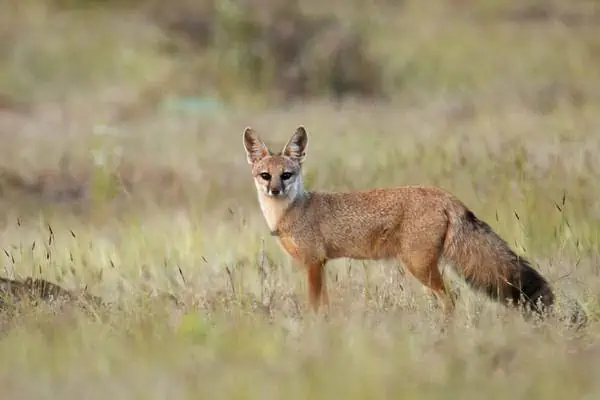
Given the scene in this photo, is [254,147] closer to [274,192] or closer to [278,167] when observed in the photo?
[278,167]

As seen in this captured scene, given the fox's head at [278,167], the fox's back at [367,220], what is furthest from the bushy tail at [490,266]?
the fox's head at [278,167]

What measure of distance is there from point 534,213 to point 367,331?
304cm

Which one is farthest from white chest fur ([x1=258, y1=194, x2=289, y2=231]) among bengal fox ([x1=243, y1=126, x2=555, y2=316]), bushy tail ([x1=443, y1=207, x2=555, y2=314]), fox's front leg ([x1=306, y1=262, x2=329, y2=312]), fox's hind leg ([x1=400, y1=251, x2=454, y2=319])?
bushy tail ([x1=443, y1=207, x2=555, y2=314])

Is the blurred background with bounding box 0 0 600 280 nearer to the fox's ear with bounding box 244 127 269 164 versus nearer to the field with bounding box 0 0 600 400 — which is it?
the field with bounding box 0 0 600 400

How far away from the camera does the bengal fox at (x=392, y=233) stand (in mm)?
6719

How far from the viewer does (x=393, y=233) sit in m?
7.22

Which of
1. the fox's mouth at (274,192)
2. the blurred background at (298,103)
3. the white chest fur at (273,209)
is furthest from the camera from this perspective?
the blurred background at (298,103)

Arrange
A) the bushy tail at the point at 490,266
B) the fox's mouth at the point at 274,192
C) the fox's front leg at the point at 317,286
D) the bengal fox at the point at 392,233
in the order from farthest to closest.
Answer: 1. the fox's mouth at the point at 274,192
2. the fox's front leg at the point at 317,286
3. the bengal fox at the point at 392,233
4. the bushy tail at the point at 490,266

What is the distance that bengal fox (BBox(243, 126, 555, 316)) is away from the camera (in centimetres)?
672

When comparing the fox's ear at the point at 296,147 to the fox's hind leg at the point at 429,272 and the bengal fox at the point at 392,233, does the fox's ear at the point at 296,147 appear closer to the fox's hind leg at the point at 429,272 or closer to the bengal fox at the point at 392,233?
the bengal fox at the point at 392,233

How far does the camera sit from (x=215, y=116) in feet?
55.6

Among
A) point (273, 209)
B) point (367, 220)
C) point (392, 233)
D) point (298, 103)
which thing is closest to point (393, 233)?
point (392, 233)

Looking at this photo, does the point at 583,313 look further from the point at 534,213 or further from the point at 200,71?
the point at 200,71

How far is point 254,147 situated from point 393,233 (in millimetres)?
1120
